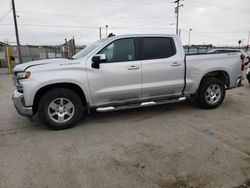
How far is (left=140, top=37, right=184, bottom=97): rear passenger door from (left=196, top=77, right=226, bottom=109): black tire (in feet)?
2.21

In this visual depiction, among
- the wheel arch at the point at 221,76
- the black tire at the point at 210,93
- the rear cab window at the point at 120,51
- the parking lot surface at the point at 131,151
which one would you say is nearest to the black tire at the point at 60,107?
the parking lot surface at the point at 131,151

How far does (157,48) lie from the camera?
489 centimetres

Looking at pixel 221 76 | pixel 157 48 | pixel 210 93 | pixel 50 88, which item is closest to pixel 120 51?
pixel 157 48

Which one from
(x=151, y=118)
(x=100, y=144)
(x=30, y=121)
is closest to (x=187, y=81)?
(x=151, y=118)

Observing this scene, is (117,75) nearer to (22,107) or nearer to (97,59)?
(97,59)

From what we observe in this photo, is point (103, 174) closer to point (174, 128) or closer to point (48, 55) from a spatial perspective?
point (174, 128)

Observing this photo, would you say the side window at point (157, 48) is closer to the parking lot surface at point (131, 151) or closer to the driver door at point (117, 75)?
the driver door at point (117, 75)

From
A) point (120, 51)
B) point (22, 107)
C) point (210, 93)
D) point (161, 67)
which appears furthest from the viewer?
point (210, 93)

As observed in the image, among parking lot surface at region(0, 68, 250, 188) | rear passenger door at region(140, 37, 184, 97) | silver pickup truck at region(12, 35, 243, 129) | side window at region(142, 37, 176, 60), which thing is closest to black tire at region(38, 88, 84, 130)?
silver pickup truck at region(12, 35, 243, 129)

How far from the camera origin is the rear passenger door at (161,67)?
15.5ft

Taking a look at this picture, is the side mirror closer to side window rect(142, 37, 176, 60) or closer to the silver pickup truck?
the silver pickup truck

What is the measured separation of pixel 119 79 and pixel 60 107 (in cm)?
136

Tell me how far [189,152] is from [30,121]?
11.8 ft

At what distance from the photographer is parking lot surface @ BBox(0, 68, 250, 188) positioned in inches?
102
